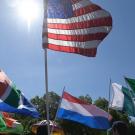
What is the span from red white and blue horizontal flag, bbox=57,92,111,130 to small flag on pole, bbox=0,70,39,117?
230cm

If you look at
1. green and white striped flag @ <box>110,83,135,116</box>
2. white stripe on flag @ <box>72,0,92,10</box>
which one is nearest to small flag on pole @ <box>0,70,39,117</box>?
white stripe on flag @ <box>72,0,92,10</box>

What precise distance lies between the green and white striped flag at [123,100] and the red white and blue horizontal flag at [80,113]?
222 inches

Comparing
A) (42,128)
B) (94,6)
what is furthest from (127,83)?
(42,128)

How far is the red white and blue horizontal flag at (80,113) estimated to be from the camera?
17875 millimetres

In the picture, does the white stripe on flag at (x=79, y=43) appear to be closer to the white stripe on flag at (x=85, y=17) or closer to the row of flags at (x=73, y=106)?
the white stripe on flag at (x=85, y=17)

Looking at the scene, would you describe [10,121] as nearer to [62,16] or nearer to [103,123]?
[103,123]

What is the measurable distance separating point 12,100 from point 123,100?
959 centimetres

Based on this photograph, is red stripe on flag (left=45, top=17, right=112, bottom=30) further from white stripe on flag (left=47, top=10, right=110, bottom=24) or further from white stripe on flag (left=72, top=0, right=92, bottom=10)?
white stripe on flag (left=72, top=0, right=92, bottom=10)

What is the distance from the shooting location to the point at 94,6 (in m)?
13.6

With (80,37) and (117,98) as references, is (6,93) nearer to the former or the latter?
(80,37)

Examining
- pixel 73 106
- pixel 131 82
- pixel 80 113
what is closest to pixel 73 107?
pixel 73 106

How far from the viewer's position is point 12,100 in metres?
15.6

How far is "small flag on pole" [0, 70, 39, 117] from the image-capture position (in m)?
15.4

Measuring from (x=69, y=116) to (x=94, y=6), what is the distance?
5.35m
